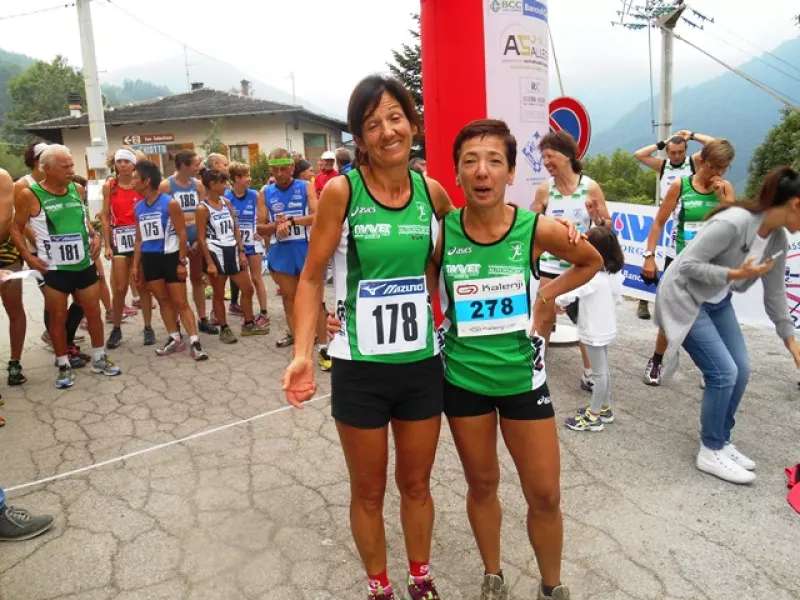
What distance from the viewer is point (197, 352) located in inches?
237

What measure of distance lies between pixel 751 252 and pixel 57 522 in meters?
4.08

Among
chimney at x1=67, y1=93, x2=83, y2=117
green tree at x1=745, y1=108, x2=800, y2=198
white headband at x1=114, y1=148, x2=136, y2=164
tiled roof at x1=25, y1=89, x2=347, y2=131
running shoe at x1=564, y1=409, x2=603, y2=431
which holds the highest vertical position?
chimney at x1=67, y1=93, x2=83, y2=117

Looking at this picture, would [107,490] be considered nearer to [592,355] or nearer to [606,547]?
[606,547]

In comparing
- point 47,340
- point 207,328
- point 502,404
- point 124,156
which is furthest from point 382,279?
point 47,340

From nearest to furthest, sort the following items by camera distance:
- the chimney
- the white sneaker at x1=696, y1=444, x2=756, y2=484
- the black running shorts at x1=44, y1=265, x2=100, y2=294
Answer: the white sneaker at x1=696, y1=444, x2=756, y2=484 < the black running shorts at x1=44, y1=265, x2=100, y2=294 < the chimney

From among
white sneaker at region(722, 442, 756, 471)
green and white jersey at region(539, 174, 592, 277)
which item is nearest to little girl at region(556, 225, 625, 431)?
green and white jersey at region(539, 174, 592, 277)

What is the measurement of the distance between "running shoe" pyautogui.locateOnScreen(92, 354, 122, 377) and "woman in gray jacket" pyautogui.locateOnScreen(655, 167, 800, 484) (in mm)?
4767

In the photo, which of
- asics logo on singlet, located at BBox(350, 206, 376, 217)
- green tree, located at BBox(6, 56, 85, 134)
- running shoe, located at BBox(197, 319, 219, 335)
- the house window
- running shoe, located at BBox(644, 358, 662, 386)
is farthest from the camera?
green tree, located at BBox(6, 56, 85, 134)

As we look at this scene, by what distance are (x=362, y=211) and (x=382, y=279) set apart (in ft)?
0.85

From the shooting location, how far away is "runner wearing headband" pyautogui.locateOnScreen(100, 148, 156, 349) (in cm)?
649

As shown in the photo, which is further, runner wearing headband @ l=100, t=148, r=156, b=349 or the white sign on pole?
runner wearing headband @ l=100, t=148, r=156, b=349

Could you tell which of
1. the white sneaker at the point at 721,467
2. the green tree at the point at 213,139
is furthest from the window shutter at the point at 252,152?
the white sneaker at the point at 721,467

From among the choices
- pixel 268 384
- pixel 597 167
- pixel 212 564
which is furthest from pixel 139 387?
pixel 597 167

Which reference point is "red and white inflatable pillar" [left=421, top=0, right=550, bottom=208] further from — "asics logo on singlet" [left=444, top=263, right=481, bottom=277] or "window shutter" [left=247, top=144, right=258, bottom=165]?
"window shutter" [left=247, top=144, right=258, bottom=165]
